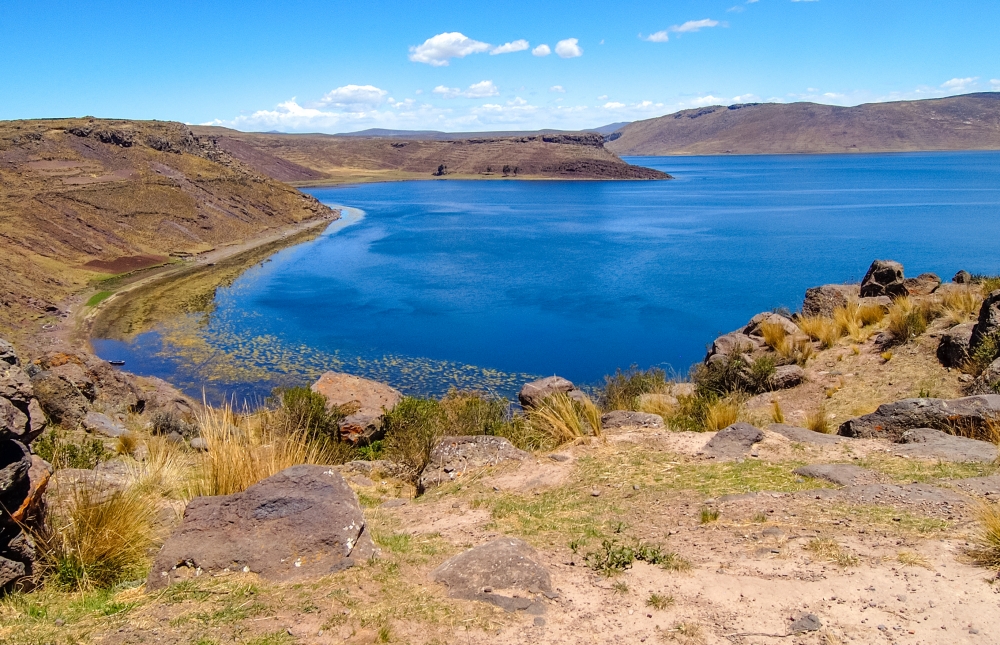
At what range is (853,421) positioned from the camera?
27.0 feet

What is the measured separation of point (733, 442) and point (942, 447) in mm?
1922

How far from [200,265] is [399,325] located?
2190 centimetres

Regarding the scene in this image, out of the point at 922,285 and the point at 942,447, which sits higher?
the point at 922,285

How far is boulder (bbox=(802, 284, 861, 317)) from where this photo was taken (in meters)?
17.1

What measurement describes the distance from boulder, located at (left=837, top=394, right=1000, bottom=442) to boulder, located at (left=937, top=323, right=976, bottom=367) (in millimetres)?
3700

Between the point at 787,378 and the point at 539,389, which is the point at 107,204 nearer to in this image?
the point at 539,389

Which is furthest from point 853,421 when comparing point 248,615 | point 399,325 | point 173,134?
point 173,134

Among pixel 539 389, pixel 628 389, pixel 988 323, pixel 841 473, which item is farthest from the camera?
pixel 628 389

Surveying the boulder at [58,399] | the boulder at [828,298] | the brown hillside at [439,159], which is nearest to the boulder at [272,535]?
the boulder at [58,399]

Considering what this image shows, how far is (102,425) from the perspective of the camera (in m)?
12.3

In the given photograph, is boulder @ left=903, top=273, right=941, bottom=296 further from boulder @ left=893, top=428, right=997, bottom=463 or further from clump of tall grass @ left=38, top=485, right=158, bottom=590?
clump of tall grass @ left=38, top=485, right=158, bottom=590

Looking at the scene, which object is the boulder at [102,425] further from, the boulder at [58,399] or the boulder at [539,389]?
the boulder at [539,389]

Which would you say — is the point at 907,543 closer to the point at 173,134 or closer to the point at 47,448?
the point at 47,448

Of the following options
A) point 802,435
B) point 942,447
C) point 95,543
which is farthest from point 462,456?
point 942,447
